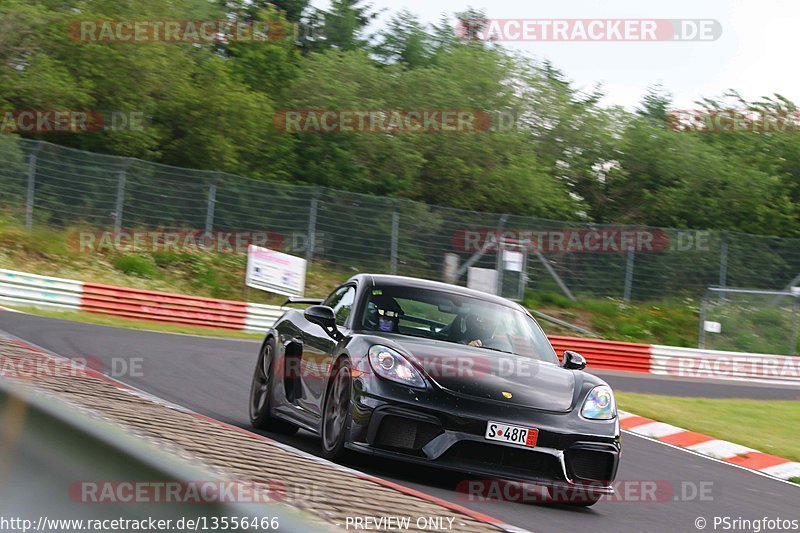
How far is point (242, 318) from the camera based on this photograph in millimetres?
23703

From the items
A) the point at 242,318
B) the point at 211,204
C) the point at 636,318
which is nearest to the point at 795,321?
the point at 636,318

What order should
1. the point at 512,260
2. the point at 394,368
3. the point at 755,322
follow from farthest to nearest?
the point at 755,322
the point at 512,260
the point at 394,368

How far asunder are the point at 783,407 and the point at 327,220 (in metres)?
11.6

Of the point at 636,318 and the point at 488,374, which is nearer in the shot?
the point at 488,374

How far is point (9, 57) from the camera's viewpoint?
30.8 metres

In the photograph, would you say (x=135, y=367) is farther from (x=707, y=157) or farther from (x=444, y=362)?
(x=707, y=157)

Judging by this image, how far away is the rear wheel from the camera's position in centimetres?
691

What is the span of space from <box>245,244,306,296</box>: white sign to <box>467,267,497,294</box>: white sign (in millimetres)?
3896

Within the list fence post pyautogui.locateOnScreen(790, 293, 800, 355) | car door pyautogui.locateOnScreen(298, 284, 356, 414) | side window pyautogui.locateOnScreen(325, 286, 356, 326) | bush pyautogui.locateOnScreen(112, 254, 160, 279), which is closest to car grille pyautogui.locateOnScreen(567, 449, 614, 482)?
car door pyautogui.locateOnScreen(298, 284, 356, 414)

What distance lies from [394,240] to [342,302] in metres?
18.8

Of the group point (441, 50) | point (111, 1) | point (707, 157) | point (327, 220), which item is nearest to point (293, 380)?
point (327, 220)

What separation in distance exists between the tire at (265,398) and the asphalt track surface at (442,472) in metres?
0.14

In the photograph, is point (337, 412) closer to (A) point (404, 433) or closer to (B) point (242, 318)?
(A) point (404, 433)

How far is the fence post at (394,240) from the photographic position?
2677cm
